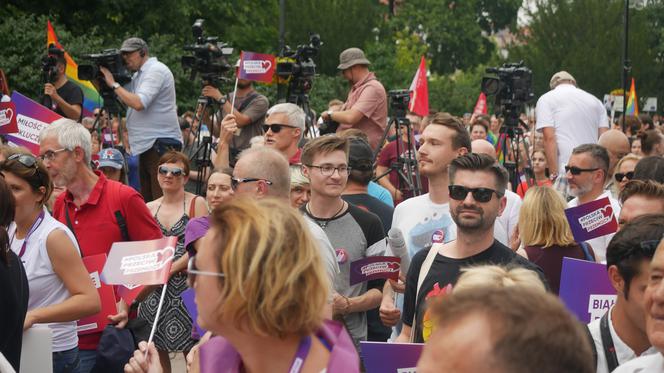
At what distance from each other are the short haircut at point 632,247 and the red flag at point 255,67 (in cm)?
700

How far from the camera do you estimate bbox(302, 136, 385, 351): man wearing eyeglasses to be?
235 inches

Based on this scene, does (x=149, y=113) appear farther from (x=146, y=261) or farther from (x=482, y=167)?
(x=482, y=167)

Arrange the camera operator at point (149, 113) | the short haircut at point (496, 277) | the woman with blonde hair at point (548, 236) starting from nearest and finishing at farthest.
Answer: the short haircut at point (496, 277) → the woman with blonde hair at point (548, 236) → the camera operator at point (149, 113)

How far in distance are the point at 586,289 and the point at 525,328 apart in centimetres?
295

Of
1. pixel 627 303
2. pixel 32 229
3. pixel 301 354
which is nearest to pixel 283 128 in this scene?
pixel 32 229

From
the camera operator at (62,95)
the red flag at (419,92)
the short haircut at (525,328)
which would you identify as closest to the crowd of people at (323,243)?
the short haircut at (525,328)

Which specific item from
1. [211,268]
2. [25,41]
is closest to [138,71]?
[211,268]

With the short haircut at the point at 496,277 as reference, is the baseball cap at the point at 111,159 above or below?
above

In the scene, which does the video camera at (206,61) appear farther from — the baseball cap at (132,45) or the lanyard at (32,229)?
the lanyard at (32,229)

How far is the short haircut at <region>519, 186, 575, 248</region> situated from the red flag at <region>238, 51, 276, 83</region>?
472cm

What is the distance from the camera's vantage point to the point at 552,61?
5422 centimetres

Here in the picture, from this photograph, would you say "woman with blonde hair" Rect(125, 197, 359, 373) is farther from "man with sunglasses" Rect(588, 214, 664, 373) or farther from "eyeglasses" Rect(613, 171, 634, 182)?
"eyeglasses" Rect(613, 171, 634, 182)

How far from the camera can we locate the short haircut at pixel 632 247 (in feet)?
13.0

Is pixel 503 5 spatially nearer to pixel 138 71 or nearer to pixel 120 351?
pixel 138 71
